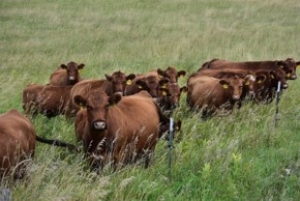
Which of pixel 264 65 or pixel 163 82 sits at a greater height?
pixel 264 65

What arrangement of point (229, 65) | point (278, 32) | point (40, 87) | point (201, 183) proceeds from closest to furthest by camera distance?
point (201, 183) < point (40, 87) < point (229, 65) < point (278, 32)

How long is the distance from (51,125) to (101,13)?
20.1m

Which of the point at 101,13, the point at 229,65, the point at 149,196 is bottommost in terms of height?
the point at 149,196

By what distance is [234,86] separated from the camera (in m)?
10.8

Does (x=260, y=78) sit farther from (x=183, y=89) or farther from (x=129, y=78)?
(x=129, y=78)

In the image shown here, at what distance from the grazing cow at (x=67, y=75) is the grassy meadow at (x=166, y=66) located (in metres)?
0.45

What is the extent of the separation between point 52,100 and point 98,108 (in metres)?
4.55

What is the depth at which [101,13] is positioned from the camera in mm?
28453

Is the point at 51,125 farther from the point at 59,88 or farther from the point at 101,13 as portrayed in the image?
the point at 101,13

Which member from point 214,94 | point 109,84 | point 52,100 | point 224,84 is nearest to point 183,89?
point 214,94

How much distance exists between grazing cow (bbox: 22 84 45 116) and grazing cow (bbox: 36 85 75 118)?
87mm

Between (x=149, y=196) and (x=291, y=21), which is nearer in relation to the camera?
(x=149, y=196)

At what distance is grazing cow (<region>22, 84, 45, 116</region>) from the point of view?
33.5 ft

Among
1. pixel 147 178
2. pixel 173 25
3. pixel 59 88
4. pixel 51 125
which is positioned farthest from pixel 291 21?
pixel 147 178
